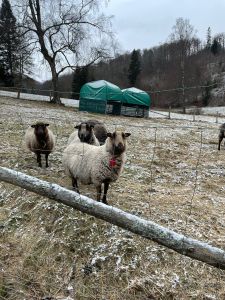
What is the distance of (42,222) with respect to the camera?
5.75 meters

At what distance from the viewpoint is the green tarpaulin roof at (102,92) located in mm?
30125

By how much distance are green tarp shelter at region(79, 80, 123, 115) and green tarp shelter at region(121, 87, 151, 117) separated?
58 cm

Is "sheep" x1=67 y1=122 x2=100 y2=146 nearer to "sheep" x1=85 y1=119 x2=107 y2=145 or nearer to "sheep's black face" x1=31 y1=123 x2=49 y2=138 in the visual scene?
"sheep's black face" x1=31 y1=123 x2=49 y2=138

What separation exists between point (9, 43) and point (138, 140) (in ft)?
119

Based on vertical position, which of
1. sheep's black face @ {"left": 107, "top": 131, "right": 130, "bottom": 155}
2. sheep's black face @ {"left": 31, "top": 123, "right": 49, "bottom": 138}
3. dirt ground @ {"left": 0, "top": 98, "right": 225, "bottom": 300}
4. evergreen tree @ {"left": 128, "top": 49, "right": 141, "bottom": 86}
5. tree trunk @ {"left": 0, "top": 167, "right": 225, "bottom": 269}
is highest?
evergreen tree @ {"left": 128, "top": 49, "right": 141, "bottom": 86}

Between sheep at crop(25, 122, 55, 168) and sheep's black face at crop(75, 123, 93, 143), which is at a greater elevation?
sheep's black face at crop(75, 123, 93, 143)

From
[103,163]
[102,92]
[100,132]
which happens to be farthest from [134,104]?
[103,163]

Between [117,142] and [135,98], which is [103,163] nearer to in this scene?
[117,142]

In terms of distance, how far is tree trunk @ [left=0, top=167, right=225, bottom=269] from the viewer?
3850 millimetres

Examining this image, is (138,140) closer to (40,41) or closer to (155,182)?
(155,182)

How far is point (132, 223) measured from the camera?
430 cm

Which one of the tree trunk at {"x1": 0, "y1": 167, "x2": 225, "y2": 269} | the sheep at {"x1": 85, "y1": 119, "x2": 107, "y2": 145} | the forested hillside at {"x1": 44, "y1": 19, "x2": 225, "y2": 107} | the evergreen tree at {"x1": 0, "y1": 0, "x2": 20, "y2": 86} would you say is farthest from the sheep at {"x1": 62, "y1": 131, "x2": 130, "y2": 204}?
the evergreen tree at {"x1": 0, "y1": 0, "x2": 20, "y2": 86}

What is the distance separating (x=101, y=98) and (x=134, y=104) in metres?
2.99

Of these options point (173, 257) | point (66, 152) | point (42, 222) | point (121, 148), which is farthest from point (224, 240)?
point (66, 152)
